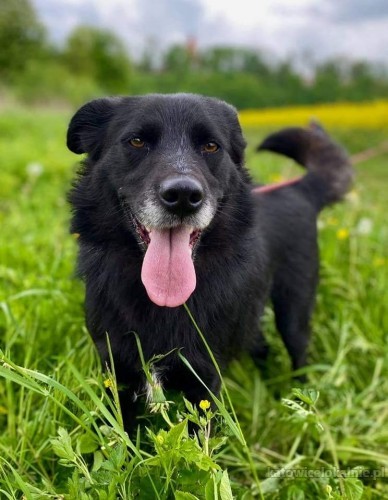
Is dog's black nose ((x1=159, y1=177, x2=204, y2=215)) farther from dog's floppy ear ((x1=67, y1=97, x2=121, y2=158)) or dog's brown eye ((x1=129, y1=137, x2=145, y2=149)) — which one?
dog's floppy ear ((x1=67, y1=97, x2=121, y2=158))

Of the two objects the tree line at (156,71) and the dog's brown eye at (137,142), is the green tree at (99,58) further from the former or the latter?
the dog's brown eye at (137,142)

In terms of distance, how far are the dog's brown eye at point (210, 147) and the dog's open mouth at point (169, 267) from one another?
15.6 inches

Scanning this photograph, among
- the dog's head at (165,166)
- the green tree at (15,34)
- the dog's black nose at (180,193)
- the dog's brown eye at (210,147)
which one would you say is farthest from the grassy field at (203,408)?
the green tree at (15,34)

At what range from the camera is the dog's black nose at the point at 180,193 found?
173 centimetres

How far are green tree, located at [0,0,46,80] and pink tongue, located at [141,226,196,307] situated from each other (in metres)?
38.6

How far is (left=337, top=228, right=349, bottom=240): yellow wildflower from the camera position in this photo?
160 inches

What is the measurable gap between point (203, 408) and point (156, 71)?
187ft

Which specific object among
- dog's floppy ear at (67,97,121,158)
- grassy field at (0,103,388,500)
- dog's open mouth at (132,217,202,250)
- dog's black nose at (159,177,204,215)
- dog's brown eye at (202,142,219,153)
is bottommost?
grassy field at (0,103,388,500)

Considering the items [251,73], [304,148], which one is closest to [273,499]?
[304,148]

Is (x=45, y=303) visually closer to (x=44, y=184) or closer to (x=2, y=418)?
(x=2, y=418)

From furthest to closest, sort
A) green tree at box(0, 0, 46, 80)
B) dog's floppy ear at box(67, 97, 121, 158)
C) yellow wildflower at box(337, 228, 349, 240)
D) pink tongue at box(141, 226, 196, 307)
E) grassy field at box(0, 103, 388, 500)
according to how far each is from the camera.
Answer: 1. green tree at box(0, 0, 46, 80)
2. yellow wildflower at box(337, 228, 349, 240)
3. dog's floppy ear at box(67, 97, 121, 158)
4. pink tongue at box(141, 226, 196, 307)
5. grassy field at box(0, 103, 388, 500)

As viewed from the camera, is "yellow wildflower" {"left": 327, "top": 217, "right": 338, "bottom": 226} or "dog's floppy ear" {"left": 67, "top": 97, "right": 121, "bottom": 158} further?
"yellow wildflower" {"left": 327, "top": 217, "right": 338, "bottom": 226}

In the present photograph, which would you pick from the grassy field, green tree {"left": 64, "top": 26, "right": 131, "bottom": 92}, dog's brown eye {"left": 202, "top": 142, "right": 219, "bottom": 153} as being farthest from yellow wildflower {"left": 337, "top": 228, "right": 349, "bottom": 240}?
green tree {"left": 64, "top": 26, "right": 131, "bottom": 92}

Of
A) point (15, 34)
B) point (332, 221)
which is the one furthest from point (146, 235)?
point (15, 34)
